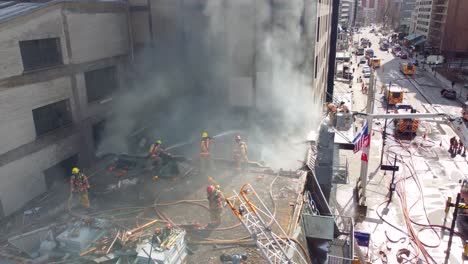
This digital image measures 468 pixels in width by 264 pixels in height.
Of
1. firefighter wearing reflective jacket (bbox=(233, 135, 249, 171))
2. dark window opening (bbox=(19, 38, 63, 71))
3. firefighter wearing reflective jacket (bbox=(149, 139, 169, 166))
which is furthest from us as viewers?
firefighter wearing reflective jacket (bbox=(149, 139, 169, 166))

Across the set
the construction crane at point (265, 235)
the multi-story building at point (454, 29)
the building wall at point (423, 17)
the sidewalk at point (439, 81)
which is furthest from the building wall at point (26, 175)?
the building wall at point (423, 17)

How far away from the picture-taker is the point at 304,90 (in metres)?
17.0

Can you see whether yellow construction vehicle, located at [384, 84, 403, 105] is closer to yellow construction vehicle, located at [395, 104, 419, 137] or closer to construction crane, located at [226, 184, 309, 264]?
yellow construction vehicle, located at [395, 104, 419, 137]

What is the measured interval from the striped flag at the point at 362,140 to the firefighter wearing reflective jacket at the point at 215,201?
8255 millimetres

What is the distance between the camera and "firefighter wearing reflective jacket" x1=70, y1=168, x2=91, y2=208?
34.8 ft

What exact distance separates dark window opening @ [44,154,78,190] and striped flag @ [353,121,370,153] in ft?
39.1

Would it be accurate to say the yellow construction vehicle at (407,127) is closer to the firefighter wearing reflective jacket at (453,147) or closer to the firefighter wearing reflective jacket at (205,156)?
the firefighter wearing reflective jacket at (453,147)

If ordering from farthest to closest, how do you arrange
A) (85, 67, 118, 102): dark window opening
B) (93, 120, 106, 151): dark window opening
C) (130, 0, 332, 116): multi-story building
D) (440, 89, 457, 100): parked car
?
(440, 89, 457, 100): parked car < (93, 120, 106, 151): dark window opening < (85, 67, 118, 102): dark window opening < (130, 0, 332, 116): multi-story building

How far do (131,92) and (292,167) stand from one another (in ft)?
29.2

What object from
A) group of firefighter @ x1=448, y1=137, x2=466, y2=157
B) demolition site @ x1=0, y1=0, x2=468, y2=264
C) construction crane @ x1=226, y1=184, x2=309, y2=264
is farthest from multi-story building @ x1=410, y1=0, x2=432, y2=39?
construction crane @ x1=226, y1=184, x2=309, y2=264

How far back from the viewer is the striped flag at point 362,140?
15.3 metres

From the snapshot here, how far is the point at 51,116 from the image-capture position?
1376 cm

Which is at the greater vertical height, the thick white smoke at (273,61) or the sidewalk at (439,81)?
the thick white smoke at (273,61)

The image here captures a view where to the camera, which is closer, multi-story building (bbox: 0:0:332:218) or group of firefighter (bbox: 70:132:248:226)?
group of firefighter (bbox: 70:132:248:226)
